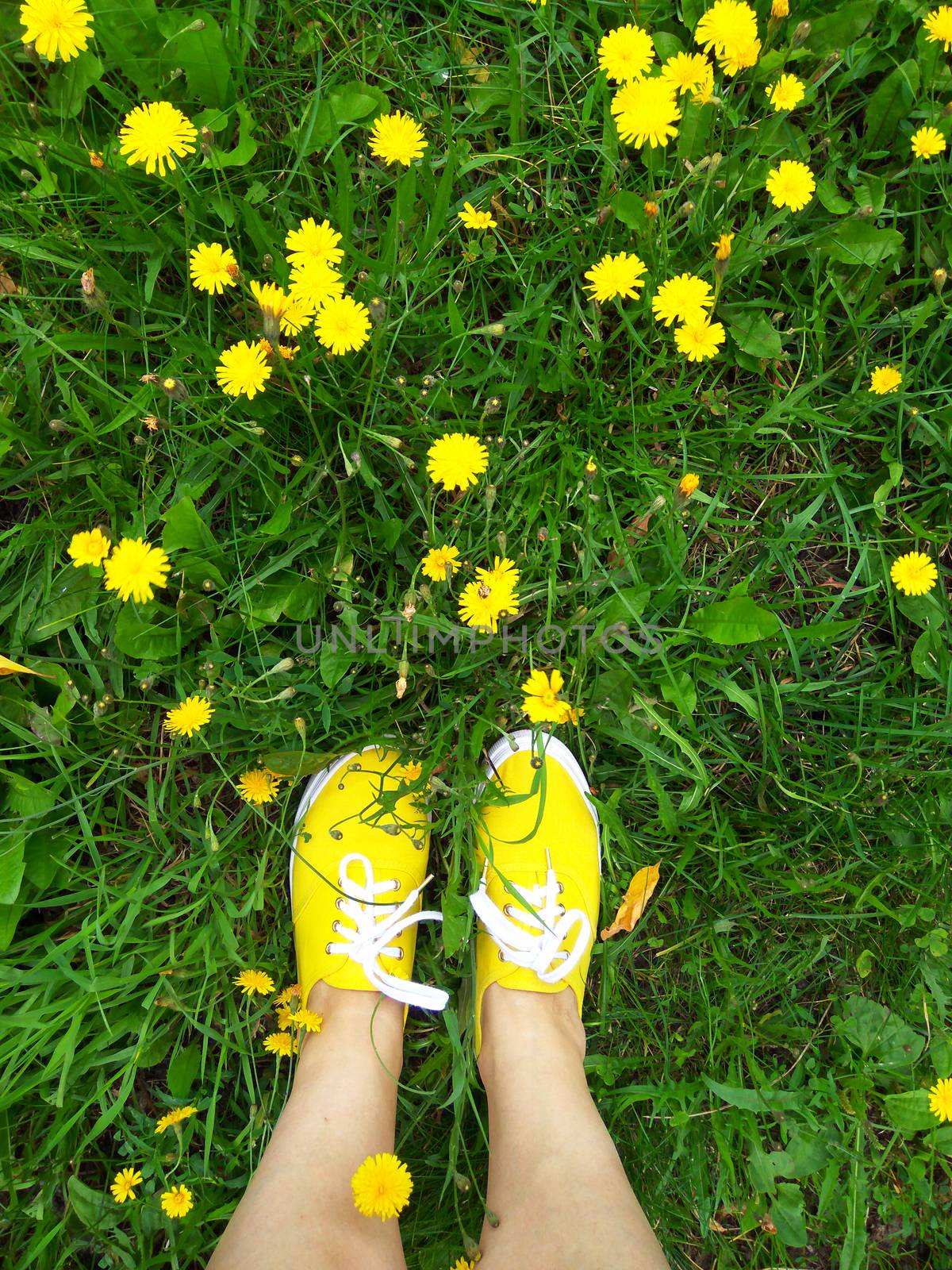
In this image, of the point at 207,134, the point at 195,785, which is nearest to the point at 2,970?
the point at 195,785

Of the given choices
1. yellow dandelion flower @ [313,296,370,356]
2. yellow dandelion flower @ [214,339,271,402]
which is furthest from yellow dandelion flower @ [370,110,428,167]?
yellow dandelion flower @ [214,339,271,402]

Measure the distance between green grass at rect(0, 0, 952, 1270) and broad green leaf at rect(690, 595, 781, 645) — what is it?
0.07ft

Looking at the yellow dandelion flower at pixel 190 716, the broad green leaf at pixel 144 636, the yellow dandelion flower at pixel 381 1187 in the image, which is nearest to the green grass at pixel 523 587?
the broad green leaf at pixel 144 636

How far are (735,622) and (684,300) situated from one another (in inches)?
24.0

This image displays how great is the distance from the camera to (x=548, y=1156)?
1.49 m

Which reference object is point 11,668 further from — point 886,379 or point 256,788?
point 886,379

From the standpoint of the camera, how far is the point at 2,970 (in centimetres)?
173

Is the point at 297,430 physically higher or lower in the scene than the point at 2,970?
higher

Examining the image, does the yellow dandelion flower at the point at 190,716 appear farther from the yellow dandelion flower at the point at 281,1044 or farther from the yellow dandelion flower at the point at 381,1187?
the yellow dandelion flower at the point at 381,1187

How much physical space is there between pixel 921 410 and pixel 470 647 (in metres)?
1.14

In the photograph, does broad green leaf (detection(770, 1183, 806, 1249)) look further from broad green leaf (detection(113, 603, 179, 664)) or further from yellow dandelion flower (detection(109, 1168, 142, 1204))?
broad green leaf (detection(113, 603, 179, 664))

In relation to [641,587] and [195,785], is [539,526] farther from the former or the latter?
[195,785]

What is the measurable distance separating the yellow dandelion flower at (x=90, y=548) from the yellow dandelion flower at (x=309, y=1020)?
3.07ft

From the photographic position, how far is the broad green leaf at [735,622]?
64.2 inches
